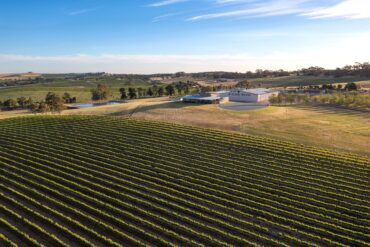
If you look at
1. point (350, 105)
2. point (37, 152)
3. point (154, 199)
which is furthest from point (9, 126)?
point (350, 105)

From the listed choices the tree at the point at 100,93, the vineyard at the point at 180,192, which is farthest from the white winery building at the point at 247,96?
the tree at the point at 100,93

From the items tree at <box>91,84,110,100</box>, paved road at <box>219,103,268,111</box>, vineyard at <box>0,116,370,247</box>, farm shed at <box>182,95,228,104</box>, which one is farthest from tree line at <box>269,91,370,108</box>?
tree at <box>91,84,110,100</box>

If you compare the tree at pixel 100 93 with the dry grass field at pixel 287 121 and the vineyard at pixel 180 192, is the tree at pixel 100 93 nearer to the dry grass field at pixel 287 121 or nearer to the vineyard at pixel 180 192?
the dry grass field at pixel 287 121

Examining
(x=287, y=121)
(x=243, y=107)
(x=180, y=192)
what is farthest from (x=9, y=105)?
(x=180, y=192)

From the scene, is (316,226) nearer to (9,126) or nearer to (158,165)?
(158,165)

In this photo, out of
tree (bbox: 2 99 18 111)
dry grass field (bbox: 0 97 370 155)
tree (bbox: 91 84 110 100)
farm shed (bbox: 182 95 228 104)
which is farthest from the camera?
tree (bbox: 91 84 110 100)

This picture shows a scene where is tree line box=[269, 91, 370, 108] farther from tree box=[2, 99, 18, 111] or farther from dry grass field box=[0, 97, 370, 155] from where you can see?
tree box=[2, 99, 18, 111]

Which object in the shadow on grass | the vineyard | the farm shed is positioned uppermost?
the farm shed

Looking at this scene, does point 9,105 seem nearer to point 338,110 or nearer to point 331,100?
point 338,110

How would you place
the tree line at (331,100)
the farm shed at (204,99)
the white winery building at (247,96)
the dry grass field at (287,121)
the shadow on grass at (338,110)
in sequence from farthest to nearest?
the white winery building at (247,96) < the farm shed at (204,99) < the tree line at (331,100) < the shadow on grass at (338,110) < the dry grass field at (287,121)
